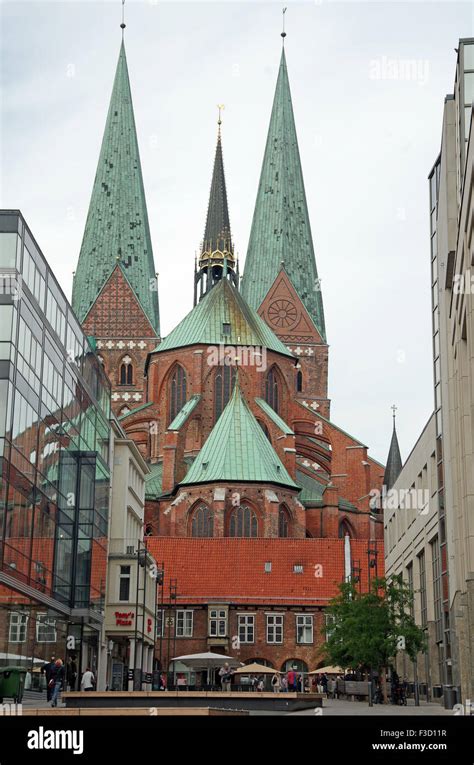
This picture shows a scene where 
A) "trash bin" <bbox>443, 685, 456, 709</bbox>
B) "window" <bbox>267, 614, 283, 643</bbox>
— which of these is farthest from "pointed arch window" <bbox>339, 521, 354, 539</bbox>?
"trash bin" <bbox>443, 685, 456, 709</bbox>

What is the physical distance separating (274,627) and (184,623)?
4693 millimetres

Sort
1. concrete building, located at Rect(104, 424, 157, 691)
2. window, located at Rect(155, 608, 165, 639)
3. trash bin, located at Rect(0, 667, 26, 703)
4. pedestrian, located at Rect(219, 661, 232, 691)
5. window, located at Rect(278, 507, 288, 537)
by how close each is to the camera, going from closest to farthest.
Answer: trash bin, located at Rect(0, 667, 26, 703), pedestrian, located at Rect(219, 661, 232, 691), concrete building, located at Rect(104, 424, 157, 691), window, located at Rect(155, 608, 165, 639), window, located at Rect(278, 507, 288, 537)

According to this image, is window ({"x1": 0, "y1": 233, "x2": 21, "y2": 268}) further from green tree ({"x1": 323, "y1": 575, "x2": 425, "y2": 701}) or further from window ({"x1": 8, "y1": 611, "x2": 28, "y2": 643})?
green tree ({"x1": 323, "y1": 575, "x2": 425, "y2": 701})

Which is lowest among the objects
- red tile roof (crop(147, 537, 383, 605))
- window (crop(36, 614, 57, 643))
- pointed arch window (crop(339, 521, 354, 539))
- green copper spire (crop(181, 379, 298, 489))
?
window (crop(36, 614, 57, 643))

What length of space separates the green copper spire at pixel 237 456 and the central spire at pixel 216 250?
2396 cm

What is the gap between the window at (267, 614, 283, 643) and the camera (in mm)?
64438

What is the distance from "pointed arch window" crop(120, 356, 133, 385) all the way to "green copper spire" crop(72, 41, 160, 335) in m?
4.11

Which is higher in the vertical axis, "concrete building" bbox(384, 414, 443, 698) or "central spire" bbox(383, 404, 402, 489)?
"central spire" bbox(383, 404, 402, 489)

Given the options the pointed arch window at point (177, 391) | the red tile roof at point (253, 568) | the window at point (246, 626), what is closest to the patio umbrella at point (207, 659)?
the window at point (246, 626)

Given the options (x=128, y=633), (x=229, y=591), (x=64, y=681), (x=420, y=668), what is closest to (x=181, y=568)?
(x=229, y=591)

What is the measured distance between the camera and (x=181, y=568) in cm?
6744

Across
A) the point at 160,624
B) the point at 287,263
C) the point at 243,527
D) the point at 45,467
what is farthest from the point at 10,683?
the point at 287,263

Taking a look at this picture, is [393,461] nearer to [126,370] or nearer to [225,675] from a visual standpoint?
[126,370]

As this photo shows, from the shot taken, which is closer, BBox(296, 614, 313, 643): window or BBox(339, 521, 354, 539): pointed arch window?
BBox(296, 614, 313, 643): window
